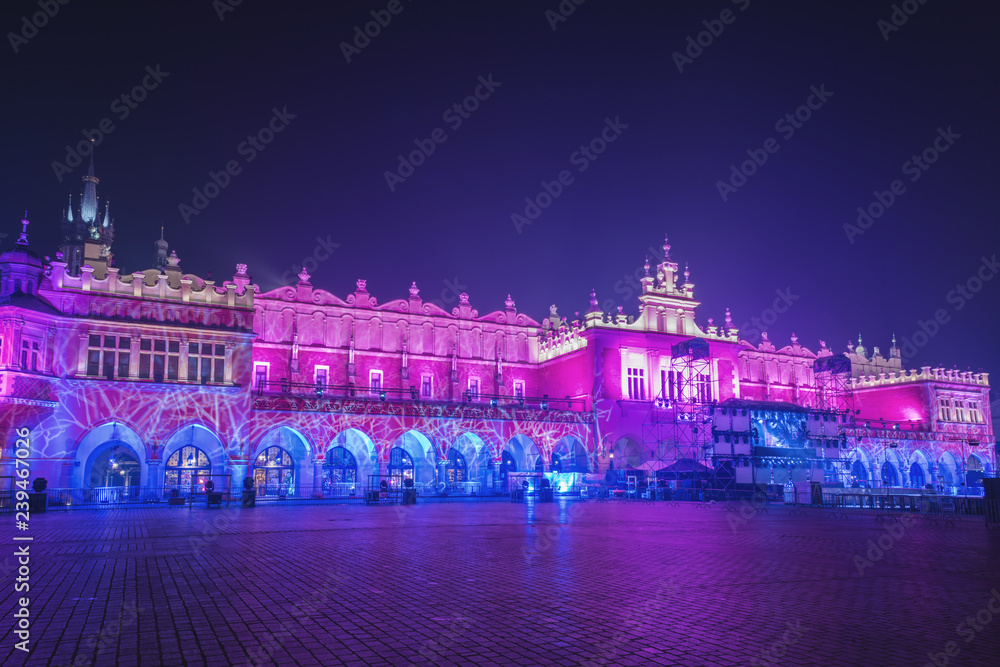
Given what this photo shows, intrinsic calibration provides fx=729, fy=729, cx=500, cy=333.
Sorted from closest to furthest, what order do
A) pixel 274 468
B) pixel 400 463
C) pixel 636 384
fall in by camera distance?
pixel 274 468 → pixel 400 463 → pixel 636 384

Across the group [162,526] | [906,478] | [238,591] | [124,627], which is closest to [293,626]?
[124,627]

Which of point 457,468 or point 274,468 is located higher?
point 274,468

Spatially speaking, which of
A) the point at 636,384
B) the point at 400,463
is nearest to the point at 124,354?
the point at 400,463

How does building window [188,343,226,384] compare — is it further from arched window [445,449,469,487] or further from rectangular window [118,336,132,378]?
arched window [445,449,469,487]

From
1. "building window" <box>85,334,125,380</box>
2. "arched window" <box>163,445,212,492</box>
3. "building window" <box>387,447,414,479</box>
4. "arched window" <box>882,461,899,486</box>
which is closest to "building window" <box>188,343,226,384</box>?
"building window" <box>85,334,125,380</box>

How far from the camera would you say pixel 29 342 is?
1351 inches

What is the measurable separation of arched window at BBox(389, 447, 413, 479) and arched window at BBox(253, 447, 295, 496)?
19.8 feet

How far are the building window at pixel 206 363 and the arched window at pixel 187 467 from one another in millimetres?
5292

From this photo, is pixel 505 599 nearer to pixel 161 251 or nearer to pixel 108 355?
pixel 108 355

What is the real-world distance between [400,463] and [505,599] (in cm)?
3790

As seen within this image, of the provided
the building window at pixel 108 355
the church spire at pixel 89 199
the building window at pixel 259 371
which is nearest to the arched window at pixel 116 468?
the building window at pixel 108 355

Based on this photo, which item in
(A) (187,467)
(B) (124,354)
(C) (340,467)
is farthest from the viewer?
(C) (340,467)

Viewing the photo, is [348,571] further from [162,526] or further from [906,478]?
[906,478]

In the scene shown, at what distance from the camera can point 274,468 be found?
43.7 m
